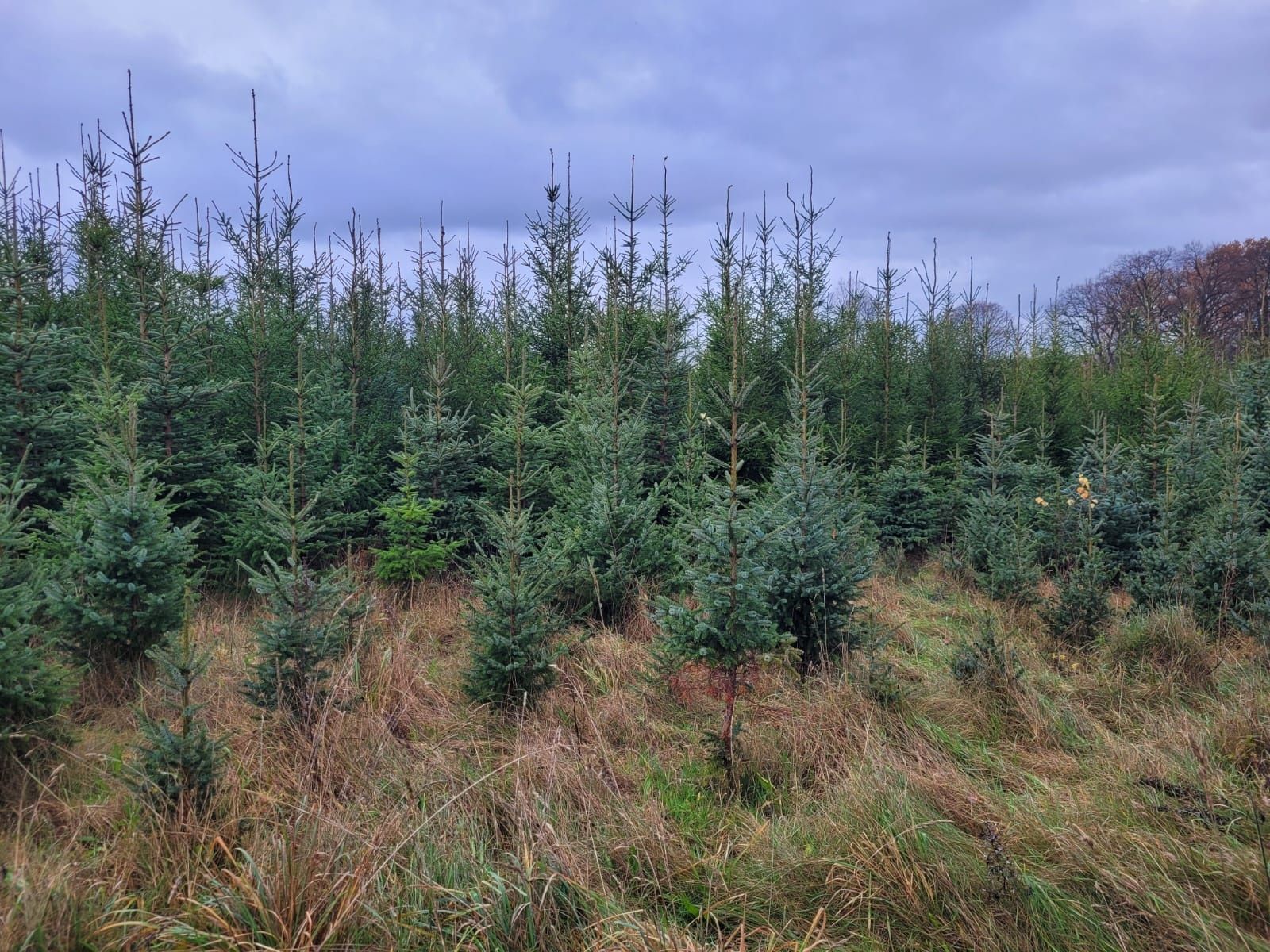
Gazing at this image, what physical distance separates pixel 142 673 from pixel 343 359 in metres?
6.10

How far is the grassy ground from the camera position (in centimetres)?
271

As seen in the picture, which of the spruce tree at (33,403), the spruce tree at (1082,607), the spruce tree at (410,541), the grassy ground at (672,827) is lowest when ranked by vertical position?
the grassy ground at (672,827)

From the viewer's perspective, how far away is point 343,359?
10.4m

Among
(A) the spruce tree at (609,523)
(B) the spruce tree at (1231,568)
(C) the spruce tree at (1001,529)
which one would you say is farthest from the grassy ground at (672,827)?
(C) the spruce tree at (1001,529)

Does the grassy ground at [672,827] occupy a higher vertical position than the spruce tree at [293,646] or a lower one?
lower

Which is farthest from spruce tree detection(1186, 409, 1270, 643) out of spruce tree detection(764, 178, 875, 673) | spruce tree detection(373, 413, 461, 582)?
spruce tree detection(373, 413, 461, 582)

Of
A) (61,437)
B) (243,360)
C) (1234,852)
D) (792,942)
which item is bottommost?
(792,942)

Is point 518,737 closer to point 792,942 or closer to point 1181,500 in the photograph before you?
point 792,942

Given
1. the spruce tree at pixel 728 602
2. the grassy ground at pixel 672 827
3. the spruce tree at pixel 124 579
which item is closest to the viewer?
the grassy ground at pixel 672 827

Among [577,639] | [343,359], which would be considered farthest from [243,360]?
[577,639]

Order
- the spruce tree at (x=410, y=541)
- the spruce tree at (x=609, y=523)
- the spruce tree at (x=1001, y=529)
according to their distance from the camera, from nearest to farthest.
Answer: the spruce tree at (x=609, y=523)
the spruce tree at (x=1001, y=529)
the spruce tree at (x=410, y=541)

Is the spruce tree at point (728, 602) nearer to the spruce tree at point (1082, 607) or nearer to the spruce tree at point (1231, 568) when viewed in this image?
the spruce tree at point (1082, 607)

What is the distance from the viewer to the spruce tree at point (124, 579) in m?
4.95

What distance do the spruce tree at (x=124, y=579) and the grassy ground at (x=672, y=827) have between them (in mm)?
391
